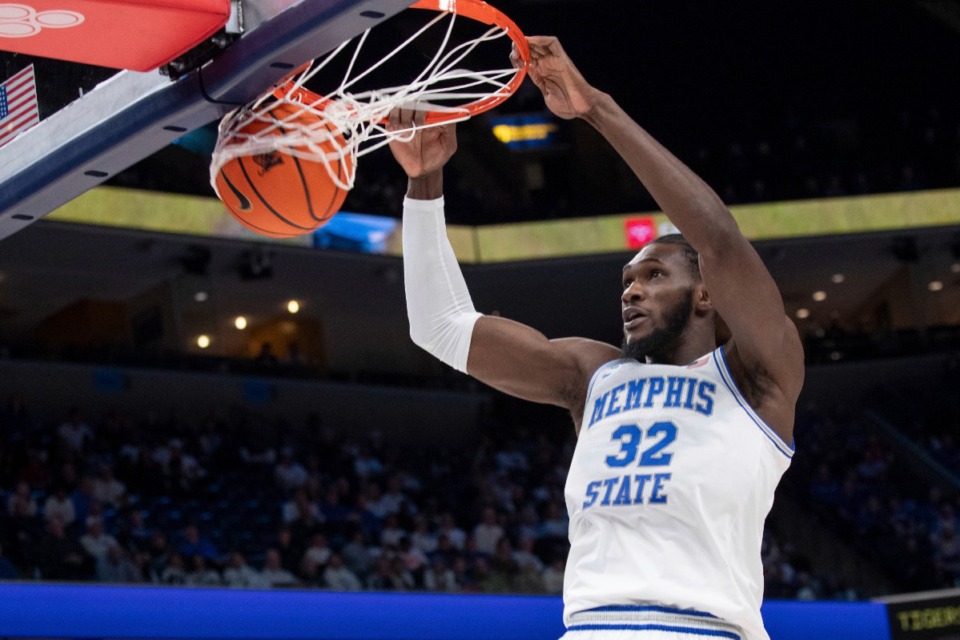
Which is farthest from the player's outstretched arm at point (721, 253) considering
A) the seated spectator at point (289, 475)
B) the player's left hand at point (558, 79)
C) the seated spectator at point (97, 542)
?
the seated spectator at point (289, 475)

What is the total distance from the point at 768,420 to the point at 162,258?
14.8 m

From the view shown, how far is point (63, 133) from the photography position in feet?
10.0

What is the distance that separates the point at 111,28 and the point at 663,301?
137 cm

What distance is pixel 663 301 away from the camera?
2.89 meters

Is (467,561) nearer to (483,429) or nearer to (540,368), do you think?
(483,429)

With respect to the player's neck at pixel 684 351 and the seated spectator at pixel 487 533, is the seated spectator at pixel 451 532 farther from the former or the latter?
the player's neck at pixel 684 351

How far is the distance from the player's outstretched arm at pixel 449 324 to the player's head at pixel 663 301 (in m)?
0.18

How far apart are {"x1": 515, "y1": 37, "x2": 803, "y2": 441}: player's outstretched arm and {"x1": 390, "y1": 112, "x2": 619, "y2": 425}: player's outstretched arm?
43 centimetres

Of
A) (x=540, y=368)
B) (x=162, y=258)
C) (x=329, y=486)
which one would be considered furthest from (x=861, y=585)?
(x=540, y=368)

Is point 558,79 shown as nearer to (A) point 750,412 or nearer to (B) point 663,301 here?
(B) point 663,301

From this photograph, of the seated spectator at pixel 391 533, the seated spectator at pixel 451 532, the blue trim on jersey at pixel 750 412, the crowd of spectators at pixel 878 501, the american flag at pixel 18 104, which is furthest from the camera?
the crowd of spectators at pixel 878 501

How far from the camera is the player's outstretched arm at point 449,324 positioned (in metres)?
3.04

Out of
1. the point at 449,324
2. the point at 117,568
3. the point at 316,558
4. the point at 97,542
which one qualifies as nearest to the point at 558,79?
the point at 449,324

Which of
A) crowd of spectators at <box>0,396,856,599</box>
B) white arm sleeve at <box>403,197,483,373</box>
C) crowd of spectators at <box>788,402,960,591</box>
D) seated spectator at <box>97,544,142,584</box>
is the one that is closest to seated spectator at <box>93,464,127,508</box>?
crowd of spectators at <box>0,396,856,599</box>
